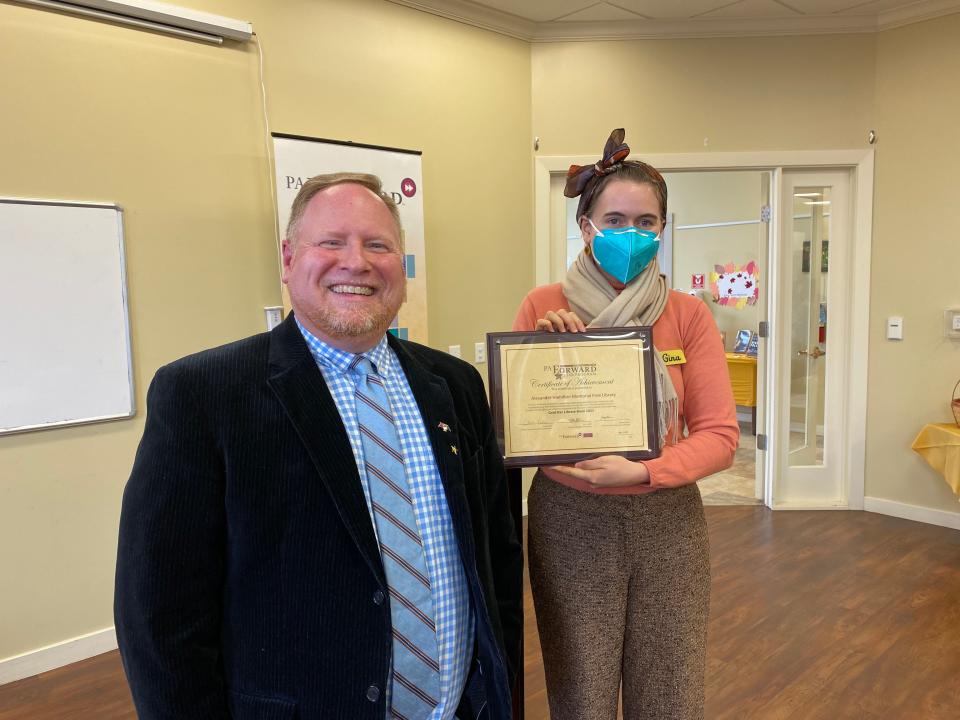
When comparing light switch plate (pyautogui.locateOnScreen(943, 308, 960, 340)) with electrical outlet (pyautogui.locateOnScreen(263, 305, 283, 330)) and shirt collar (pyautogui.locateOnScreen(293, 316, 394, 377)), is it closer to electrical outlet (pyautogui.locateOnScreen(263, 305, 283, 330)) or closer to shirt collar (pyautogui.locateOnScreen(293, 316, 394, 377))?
electrical outlet (pyautogui.locateOnScreen(263, 305, 283, 330))

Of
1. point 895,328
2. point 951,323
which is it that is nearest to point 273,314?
point 895,328

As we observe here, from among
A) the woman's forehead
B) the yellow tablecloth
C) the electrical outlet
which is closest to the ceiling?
the electrical outlet

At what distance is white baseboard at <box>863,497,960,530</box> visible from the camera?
4129 mm

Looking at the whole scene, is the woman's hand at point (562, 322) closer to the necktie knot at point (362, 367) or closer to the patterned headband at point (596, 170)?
the patterned headband at point (596, 170)

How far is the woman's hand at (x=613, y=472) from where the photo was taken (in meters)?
1.30

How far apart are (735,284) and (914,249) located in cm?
302

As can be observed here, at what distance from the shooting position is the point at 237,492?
3.17ft

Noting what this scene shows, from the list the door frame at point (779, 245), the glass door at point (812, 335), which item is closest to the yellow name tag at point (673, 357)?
the door frame at point (779, 245)

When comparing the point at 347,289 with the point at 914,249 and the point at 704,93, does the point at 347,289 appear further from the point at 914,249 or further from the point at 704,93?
the point at 914,249

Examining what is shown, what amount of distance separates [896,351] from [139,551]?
467cm

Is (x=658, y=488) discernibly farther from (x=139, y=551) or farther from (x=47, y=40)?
(x=47, y=40)

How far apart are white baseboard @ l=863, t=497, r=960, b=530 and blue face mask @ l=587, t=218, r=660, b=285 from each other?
3911 millimetres

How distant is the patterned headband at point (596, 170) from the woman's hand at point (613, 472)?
0.59 metres

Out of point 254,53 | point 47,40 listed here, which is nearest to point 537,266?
point 254,53
